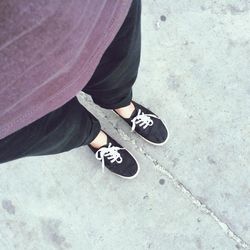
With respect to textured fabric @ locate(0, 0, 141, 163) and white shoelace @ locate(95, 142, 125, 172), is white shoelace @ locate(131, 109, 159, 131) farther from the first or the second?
textured fabric @ locate(0, 0, 141, 163)

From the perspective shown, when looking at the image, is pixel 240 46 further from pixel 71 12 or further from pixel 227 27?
pixel 71 12

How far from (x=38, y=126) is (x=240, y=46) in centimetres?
90

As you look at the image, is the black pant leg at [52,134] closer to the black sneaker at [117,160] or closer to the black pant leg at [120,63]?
the black pant leg at [120,63]

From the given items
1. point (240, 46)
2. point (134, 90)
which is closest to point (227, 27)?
point (240, 46)

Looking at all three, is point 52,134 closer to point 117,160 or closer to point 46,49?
point 46,49

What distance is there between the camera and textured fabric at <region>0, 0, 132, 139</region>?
2.05 feet

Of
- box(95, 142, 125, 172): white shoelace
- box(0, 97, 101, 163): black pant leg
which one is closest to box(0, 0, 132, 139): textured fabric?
box(0, 97, 101, 163): black pant leg

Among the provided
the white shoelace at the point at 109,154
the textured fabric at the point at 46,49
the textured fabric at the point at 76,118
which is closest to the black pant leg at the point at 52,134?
the textured fabric at the point at 76,118

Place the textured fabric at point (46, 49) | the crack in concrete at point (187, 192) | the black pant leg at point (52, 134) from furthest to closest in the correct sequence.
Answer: the crack in concrete at point (187, 192)
the black pant leg at point (52, 134)
the textured fabric at point (46, 49)

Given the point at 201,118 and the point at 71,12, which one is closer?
the point at 71,12

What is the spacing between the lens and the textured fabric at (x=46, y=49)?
2.05ft

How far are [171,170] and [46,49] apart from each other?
0.92 metres

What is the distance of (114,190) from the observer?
4.98 ft

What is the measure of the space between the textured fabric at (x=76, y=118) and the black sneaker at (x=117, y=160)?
0.28 meters
